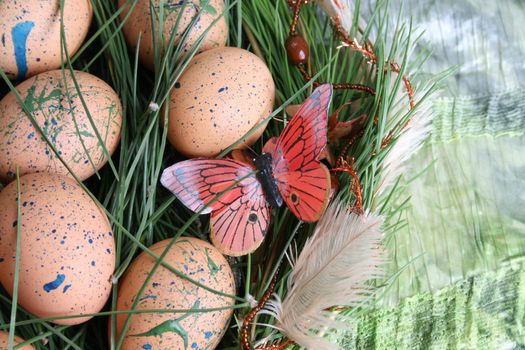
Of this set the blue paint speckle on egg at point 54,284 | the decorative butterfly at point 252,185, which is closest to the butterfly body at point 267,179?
the decorative butterfly at point 252,185

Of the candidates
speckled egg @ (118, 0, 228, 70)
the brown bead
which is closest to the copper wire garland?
the brown bead

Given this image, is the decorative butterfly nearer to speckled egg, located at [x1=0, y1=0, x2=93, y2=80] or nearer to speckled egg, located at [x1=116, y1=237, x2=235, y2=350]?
speckled egg, located at [x1=116, y1=237, x2=235, y2=350]

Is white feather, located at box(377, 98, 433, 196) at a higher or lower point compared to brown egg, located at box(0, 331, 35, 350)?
higher

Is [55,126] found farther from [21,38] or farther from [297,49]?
[297,49]

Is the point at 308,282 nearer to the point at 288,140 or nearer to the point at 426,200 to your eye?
the point at 288,140

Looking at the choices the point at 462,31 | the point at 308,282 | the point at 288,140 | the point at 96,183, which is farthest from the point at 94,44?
the point at 462,31

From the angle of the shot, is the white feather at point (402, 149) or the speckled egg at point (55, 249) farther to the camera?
the white feather at point (402, 149)

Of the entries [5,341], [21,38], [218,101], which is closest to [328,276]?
[218,101]

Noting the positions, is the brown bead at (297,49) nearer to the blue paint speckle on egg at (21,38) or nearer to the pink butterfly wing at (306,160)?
the pink butterfly wing at (306,160)
